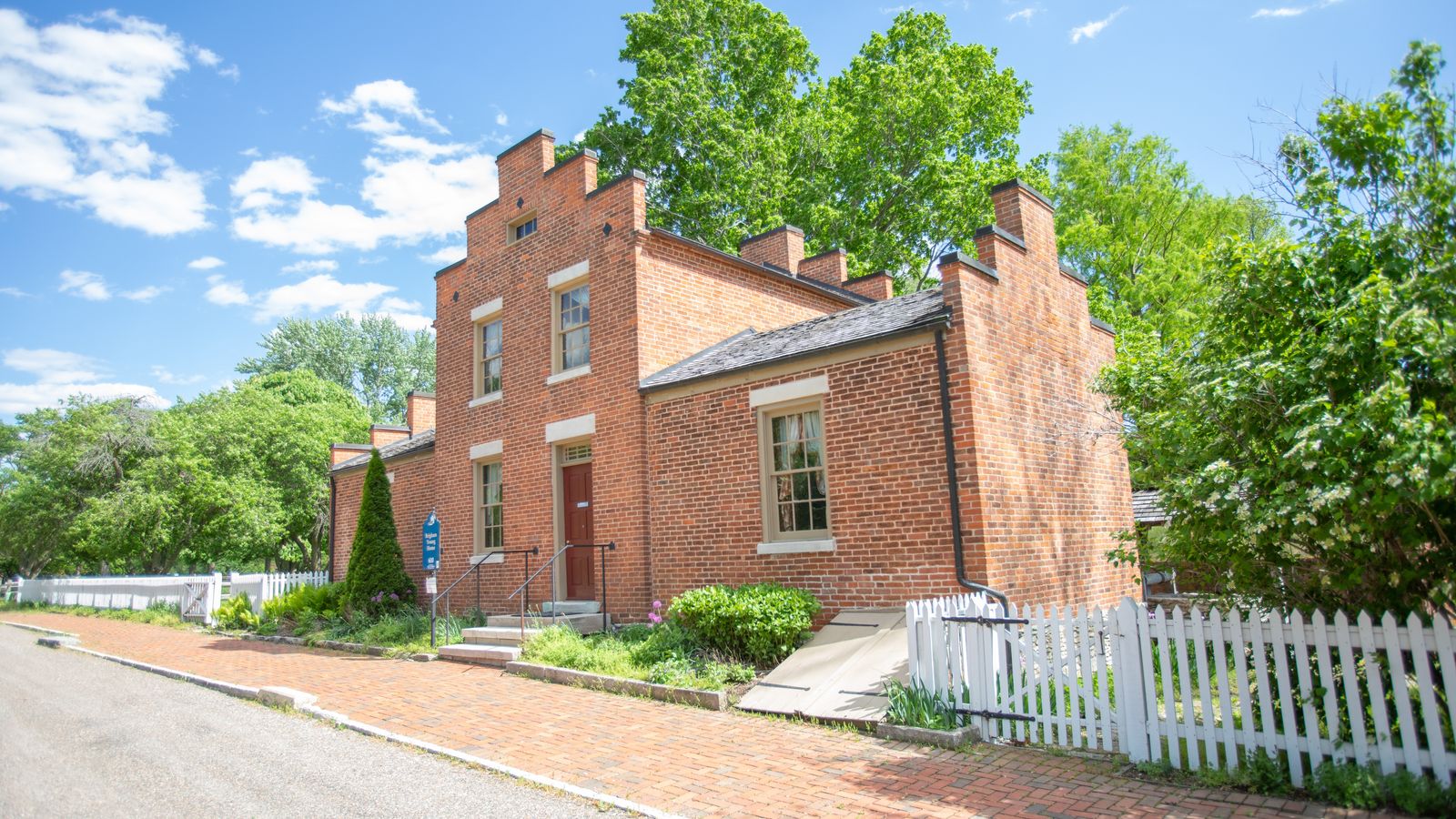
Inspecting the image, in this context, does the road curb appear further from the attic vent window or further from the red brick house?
the attic vent window

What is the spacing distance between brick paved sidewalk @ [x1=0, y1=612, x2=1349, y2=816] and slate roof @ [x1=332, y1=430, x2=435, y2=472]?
8131 millimetres

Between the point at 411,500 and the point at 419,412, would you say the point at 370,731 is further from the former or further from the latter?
the point at 419,412

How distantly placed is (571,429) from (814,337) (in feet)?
16.1

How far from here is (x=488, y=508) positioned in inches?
648

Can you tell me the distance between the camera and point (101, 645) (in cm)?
1692

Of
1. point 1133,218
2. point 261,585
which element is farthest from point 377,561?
point 1133,218

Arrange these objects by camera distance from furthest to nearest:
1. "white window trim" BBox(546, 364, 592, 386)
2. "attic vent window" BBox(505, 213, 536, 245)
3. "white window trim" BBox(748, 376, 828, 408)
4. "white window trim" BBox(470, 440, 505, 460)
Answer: "attic vent window" BBox(505, 213, 536, 245)
"white window trim" BBox(470, 440, 505, 460)
"white window trim" BBox(546, 364, 592, 386)
"white window trim" BBox(748, 376, 828, 408)

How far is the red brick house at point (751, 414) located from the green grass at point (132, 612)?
8.78 m

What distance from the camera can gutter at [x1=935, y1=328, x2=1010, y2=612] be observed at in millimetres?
9289

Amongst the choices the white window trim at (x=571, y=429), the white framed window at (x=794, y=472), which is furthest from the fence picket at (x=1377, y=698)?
the white window trim at (x=571, y=429)

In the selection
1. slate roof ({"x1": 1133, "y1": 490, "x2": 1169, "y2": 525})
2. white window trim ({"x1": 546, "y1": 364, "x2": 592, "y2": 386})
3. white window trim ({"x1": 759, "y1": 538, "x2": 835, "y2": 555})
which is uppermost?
white window trim ({"x1": 546, "y1": 364, "x2": 592, "y2": 386})

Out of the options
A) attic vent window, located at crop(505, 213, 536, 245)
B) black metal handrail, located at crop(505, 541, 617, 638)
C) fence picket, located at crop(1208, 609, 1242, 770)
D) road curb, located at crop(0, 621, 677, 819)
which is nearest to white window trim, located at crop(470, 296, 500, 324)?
attic vent window, located at crop(505, 213, 536, 245)

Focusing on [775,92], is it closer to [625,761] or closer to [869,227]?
[869,227]

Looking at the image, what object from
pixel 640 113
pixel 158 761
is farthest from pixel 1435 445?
pixel 640 113
